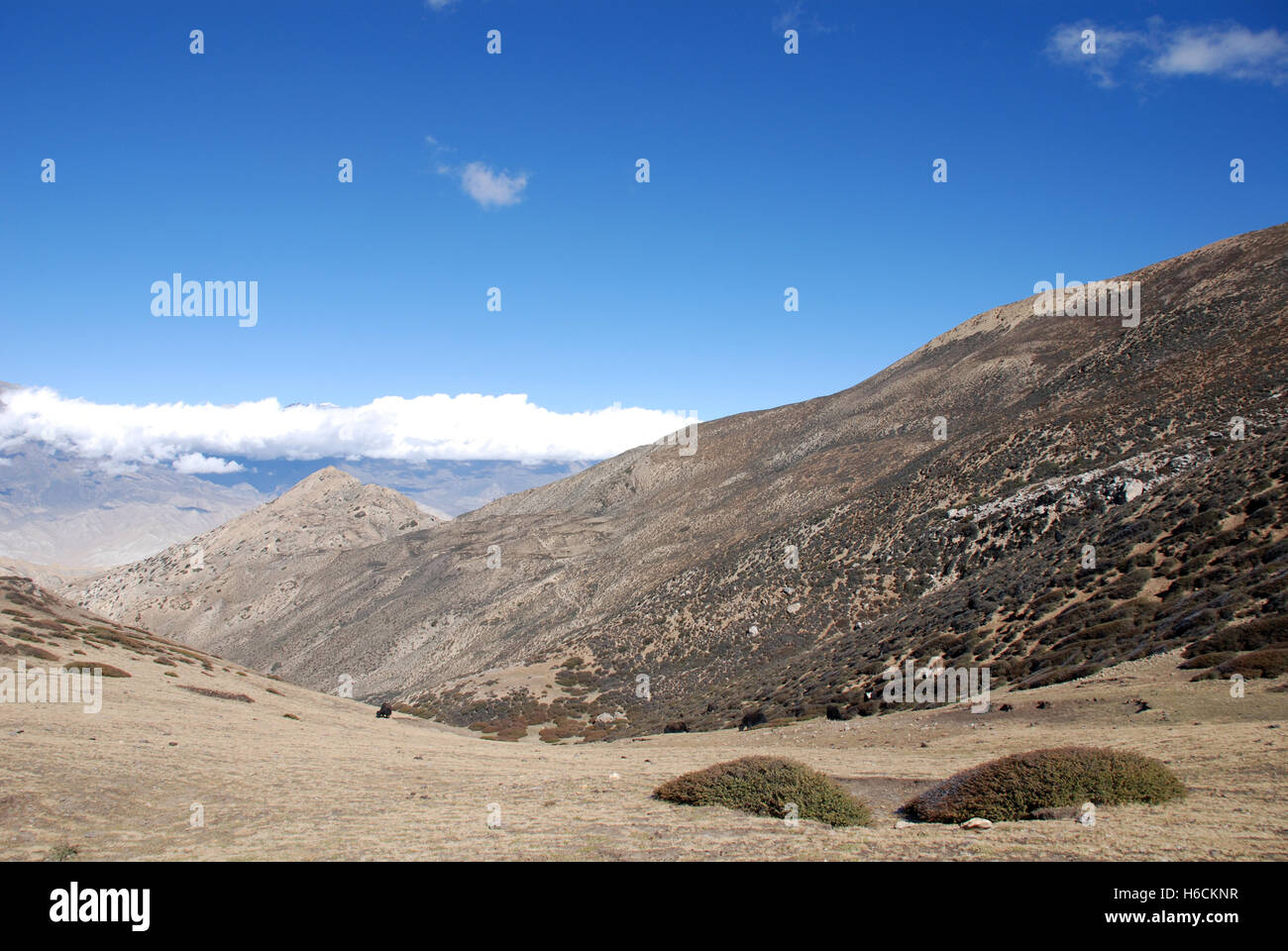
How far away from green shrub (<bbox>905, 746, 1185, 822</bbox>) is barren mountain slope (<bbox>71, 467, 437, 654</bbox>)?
4811 inches

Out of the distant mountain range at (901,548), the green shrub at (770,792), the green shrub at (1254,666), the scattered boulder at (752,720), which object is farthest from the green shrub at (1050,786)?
the scattered boulder at (752,720)

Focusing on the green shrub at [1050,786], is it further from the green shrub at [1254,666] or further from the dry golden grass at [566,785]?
the green shrub at [1254,666]

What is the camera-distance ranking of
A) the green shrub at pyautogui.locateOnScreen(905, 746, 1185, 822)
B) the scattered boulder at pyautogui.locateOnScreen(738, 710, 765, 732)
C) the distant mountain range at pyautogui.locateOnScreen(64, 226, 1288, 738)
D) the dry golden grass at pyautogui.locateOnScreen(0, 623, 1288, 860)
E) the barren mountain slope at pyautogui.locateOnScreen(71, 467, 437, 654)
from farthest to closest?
the barren mountain slope at pyautogui.locateOnScreen(71, 467, 437, 654) → the scattered boulder at pyautogui.locateOnScreen(738, 710, 765, 732) → the distant mountain range at pyautogui.locateOnScreen(64, 226, 1288, 738) → the green shrub at pyautogui.locateOnScreen(905, 746, 1185, 822) → the dry golden grass at pyautogui.locateOnScreen(0, 623, 1288, 860)

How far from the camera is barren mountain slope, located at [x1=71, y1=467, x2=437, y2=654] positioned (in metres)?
123

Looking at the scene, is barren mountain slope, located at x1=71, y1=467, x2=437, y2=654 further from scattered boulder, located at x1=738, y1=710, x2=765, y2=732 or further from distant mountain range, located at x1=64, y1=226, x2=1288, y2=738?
scattered boulder, located at x1=738, y1=710, x2=765, y2=732

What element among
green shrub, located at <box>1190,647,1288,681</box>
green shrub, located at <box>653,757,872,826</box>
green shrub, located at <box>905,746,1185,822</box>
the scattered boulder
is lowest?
the scattered boulder

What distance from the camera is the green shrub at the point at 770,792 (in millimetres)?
12609

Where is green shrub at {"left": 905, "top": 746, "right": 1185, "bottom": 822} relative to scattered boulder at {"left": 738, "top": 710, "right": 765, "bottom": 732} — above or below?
above

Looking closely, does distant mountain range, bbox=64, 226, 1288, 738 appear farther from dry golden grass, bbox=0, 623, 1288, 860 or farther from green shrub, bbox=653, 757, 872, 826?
green shrub, bbox=653, 757, 872, 826

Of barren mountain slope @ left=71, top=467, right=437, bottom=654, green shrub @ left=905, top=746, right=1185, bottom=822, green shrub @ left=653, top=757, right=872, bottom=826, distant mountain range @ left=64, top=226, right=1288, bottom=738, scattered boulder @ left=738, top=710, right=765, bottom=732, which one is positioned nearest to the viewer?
green shrub @ left=905, top=746, right=1185, bottom=822

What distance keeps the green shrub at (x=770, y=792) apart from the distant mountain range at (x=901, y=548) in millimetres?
15148

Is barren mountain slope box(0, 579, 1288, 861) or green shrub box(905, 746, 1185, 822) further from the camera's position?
green shrub box(905, 746, 1185, 822)

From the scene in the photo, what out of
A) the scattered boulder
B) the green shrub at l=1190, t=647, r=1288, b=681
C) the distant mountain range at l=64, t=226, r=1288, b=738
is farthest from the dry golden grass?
the distant mountain range at l=64, t=226, r=1288, b=738
